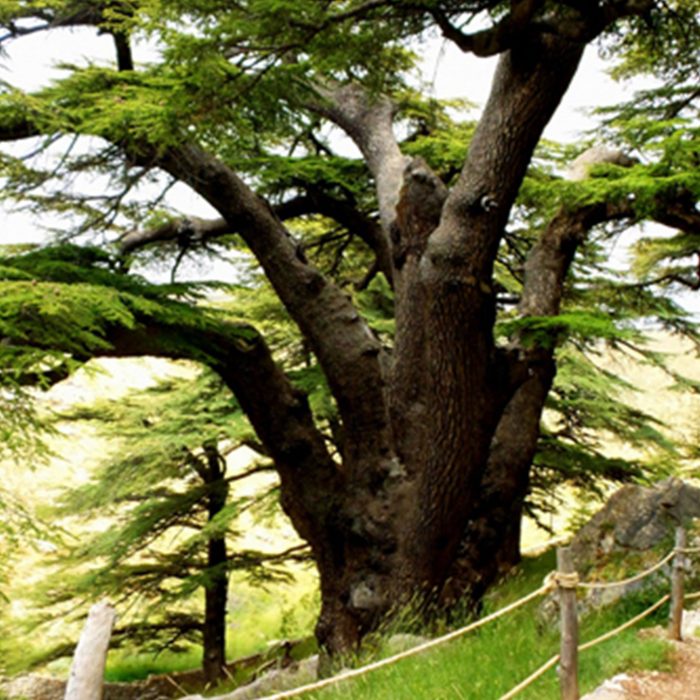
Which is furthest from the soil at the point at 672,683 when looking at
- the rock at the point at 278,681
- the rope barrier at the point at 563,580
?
the rock at the point at 278,681

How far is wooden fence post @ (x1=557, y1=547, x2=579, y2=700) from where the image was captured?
12.5 feet

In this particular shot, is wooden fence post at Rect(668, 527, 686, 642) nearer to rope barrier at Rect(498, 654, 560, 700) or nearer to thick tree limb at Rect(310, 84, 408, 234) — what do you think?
rope barrier at Rect(498, 654, 560, 700)

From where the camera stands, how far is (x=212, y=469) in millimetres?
12406

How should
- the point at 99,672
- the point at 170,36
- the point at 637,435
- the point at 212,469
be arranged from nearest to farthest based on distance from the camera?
the point at 99,672
the point at 170,36
the point at 637,435
the point at 212,469

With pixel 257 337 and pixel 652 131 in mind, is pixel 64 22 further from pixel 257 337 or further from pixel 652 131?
pixel 652 131

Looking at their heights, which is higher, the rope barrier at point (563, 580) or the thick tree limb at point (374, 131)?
the thick tree limb at point (374, 131)

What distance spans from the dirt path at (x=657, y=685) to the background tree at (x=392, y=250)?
245 centimetres

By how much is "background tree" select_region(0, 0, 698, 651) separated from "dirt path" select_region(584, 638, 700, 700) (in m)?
2.45

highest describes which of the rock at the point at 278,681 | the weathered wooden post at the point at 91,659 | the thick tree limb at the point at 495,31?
the thick tree limb at the point at 495,31

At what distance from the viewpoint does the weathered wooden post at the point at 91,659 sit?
289 cm

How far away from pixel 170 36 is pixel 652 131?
4.39 meters

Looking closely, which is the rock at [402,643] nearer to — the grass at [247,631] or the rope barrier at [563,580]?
the rope barrier at [563,580]

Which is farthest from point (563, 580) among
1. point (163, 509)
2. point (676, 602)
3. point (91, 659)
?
point (163, 509)

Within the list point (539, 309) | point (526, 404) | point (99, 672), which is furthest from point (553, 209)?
point (99, 672)
